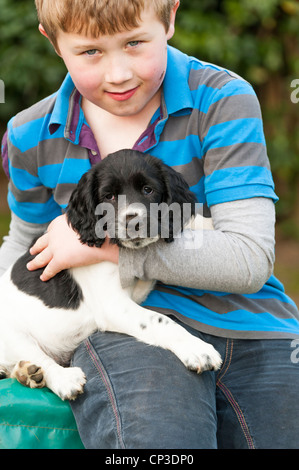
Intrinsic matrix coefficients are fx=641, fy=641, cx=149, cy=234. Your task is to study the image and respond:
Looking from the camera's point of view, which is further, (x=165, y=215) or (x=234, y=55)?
(x=234, y=55)

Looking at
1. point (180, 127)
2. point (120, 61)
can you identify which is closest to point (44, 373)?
point (180, 127)

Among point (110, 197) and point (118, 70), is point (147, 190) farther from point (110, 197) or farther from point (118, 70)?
point (118, 70)

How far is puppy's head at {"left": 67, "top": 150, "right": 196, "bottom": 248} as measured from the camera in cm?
240

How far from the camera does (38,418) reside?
2.31m

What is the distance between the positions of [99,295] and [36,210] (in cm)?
64

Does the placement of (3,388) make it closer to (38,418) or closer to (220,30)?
(38,418)

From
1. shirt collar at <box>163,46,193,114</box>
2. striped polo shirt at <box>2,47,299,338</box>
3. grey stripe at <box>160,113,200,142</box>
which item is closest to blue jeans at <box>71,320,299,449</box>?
striped polo shirt at <box>2,47,299,338</box>

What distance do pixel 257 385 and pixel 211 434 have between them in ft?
1.08

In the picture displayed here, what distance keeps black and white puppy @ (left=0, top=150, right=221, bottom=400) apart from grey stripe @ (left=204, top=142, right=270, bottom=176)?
0.53 ft

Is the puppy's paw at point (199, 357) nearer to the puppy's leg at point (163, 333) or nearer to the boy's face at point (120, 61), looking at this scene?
the puppy's leg at point (163, 333)

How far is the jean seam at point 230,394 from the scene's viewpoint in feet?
7.54

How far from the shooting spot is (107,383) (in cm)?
223

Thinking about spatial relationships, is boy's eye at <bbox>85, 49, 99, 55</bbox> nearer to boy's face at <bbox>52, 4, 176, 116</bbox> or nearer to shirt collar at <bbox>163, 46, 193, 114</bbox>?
boy's face at <bbox>52, 4, 176, 116</bbox>

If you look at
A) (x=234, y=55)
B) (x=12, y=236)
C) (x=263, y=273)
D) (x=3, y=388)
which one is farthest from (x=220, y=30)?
(x=3, y=388)
